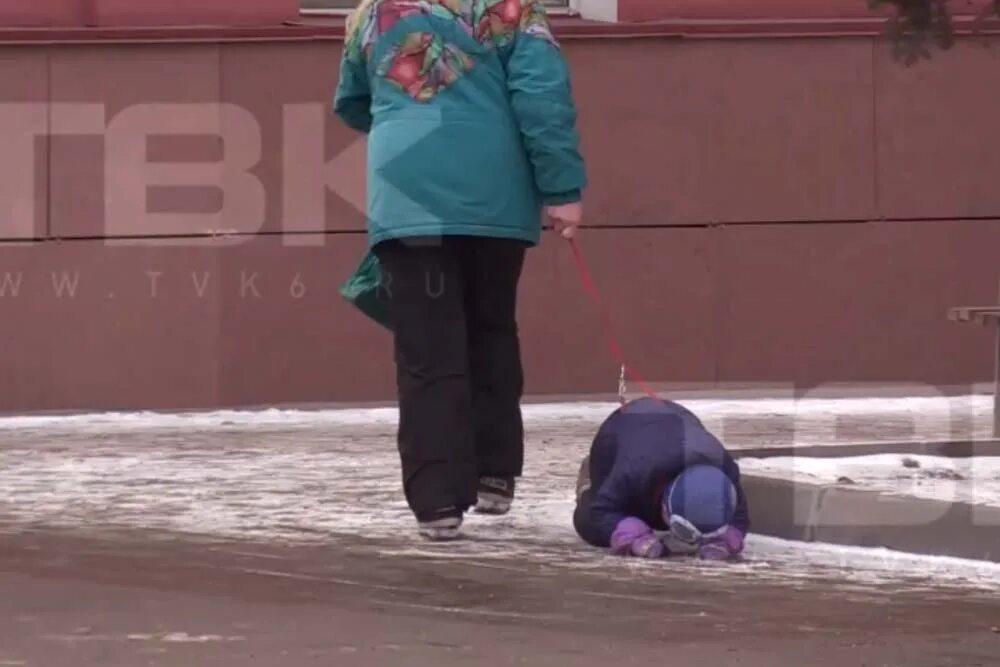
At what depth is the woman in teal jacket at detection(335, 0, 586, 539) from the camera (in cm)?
704

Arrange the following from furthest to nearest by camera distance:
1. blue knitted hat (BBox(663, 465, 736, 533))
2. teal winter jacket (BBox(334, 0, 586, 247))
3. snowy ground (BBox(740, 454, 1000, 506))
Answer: snowy ground (BBox(740, 454, 1000, 506)), teal winter jacket (BBox(334, 0, 586, 247)), blue knitted hat (BBox(663, 465, 736, 533))

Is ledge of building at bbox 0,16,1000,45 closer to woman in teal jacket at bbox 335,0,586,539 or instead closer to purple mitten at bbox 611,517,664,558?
woman in teal jacket at bbox 335,0,586,539

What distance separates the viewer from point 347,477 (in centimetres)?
884

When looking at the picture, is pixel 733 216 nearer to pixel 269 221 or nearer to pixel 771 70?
pixel 771 70

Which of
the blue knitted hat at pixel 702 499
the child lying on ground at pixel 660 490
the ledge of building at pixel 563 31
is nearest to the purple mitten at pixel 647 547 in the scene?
the child lying on ground at pixel 660 490

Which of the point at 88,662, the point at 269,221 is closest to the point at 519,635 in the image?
the point at 88,662

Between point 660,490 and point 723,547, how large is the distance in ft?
0.81

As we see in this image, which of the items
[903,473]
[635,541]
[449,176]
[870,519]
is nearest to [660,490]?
[635,541]

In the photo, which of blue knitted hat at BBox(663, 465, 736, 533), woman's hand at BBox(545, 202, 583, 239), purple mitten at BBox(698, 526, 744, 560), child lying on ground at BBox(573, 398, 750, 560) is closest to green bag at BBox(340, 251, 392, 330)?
woman's hand at BBox(545, 202, 583, 239)

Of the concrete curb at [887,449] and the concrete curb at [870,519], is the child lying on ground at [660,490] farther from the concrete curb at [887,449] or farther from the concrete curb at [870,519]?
the concrete curb at [887,449]

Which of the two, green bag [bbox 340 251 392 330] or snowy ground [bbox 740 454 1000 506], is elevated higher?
green bag [bbox 340 251 392 330]

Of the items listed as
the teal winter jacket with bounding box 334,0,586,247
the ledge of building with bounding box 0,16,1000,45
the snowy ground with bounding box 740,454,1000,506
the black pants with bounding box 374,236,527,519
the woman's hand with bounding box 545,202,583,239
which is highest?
the ledge of building with bounding box 0,16,1000,45

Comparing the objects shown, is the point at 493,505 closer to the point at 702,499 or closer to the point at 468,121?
the point at 702,499

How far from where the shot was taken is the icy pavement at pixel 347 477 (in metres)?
6.82
